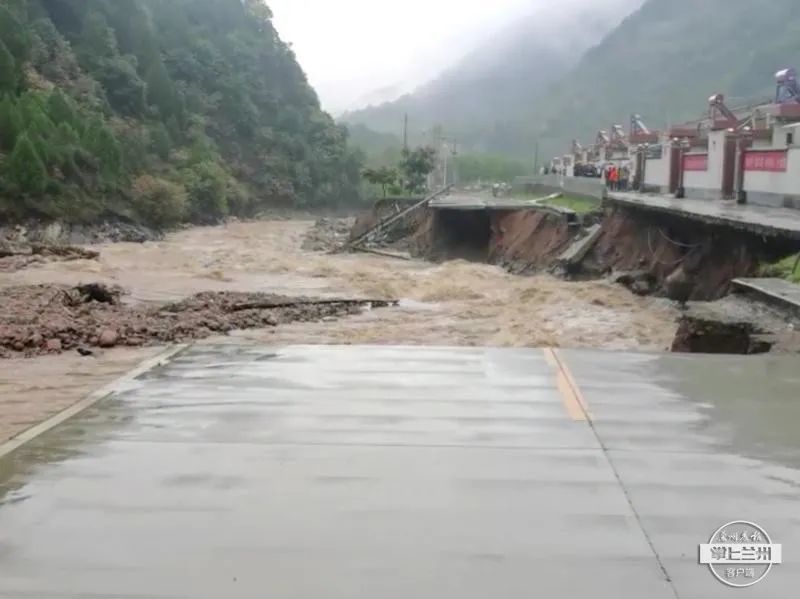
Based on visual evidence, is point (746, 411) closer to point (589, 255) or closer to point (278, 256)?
point (589, 255)

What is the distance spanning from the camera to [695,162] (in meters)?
28.0

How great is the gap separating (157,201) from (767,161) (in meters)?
39.1

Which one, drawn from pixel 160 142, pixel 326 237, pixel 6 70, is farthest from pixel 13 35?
pixel 326 237

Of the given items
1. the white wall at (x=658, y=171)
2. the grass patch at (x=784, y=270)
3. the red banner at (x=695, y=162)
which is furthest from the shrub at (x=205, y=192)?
the grass patch at (x=784, y=270)

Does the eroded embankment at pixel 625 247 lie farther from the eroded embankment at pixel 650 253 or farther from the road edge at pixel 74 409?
the road edge at pixel 74 409

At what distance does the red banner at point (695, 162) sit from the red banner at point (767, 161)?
293cm

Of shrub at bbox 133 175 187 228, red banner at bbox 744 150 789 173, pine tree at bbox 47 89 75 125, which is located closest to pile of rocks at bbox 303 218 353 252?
shrub at bbox 133 175 187 228

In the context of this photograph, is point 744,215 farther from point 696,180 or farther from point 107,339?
point 107,339

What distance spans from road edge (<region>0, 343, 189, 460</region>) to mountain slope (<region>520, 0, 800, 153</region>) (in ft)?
344

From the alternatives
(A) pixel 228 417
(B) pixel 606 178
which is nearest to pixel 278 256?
(B) pixel 606 178

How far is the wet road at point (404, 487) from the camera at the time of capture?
130 inches

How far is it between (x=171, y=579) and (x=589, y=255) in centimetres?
2474

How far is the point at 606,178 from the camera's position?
37625 millimetres

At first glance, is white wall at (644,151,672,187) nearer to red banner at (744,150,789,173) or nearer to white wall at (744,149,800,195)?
red banner at (744,150,789,173)
